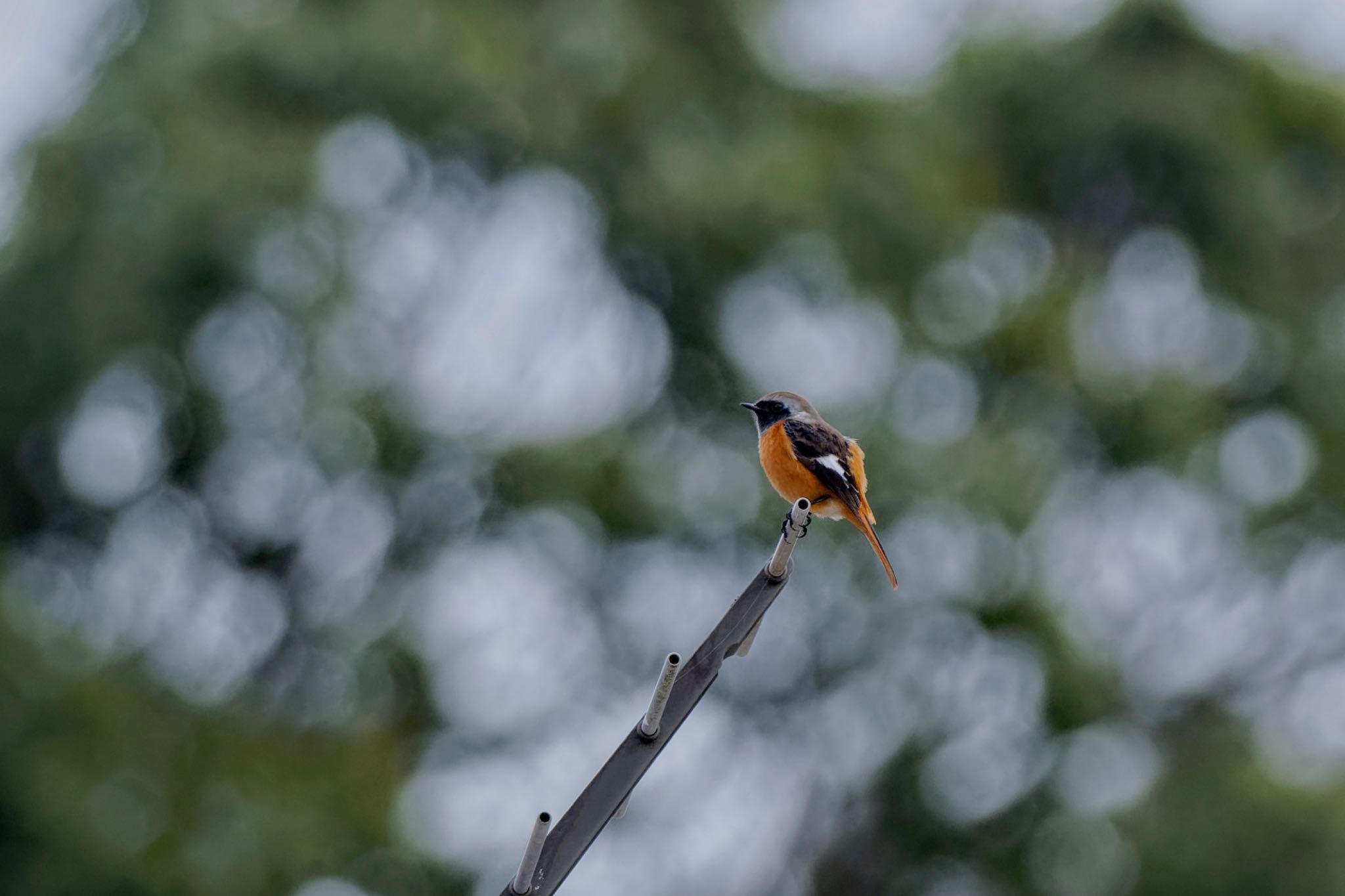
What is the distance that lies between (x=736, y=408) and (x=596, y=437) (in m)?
0.68

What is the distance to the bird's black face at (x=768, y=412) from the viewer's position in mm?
4309

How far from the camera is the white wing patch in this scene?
3.79m

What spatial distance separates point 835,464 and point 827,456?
0.13 ft

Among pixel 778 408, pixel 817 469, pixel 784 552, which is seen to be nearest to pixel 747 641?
pixel 784 552

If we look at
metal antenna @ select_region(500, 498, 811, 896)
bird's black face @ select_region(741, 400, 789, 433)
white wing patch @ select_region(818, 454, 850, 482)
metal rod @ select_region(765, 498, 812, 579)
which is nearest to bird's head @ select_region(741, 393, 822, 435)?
bird's black face @ select_region(741, 400, 789, 433)

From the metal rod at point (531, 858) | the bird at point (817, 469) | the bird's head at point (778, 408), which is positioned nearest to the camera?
the metal rod at point (531, 858)

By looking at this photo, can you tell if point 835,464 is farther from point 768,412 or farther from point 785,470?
point 768,412

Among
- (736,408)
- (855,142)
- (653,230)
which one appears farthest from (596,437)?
(855,142)

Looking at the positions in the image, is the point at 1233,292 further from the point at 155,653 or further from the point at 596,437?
the point at 155,653

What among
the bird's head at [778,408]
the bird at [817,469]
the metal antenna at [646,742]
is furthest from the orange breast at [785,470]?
the metal antenna at [646,742]

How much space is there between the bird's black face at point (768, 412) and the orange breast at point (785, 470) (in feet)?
0.83

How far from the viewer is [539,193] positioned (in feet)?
24.6

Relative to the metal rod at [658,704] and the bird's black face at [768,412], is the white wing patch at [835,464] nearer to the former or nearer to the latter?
the bird's black face at [768,412]

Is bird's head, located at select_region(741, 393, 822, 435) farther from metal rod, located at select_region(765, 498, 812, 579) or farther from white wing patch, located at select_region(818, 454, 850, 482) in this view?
metal rod, located at select_region(765, 498, 812, 579)
